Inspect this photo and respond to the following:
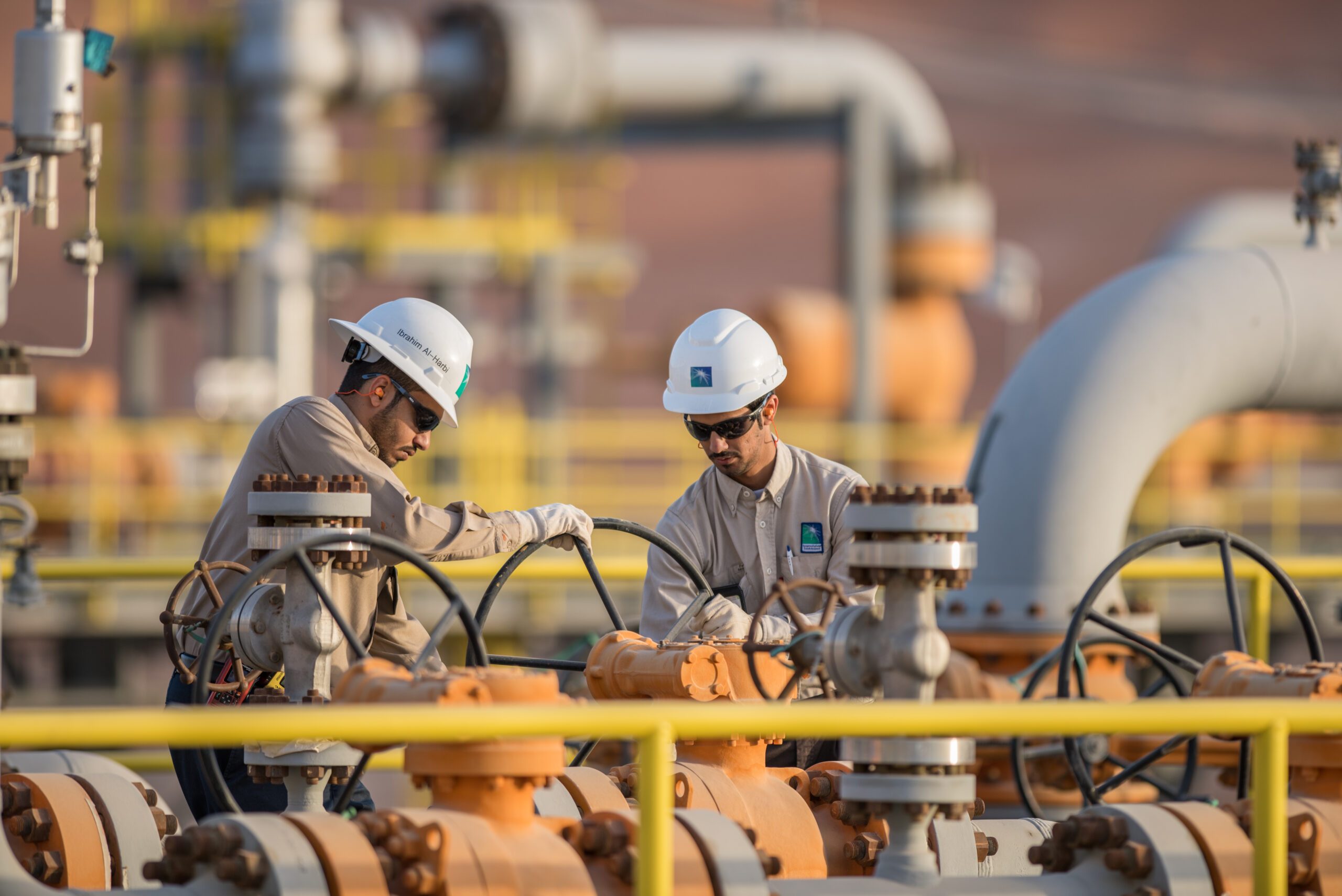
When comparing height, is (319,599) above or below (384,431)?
below

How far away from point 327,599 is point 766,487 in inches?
57.0

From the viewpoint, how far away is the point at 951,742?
3.21 metres

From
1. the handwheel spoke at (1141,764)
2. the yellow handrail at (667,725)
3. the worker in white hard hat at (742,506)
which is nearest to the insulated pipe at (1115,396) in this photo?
the worker in white hard hat at (742,506)

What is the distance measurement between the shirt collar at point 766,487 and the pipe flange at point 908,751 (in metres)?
1.37

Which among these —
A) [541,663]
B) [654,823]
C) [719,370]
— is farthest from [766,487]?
[654,823]

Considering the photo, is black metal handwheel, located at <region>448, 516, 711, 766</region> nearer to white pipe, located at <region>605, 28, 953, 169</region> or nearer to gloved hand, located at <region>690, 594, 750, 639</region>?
gloved hand, located at <region>690, 594, 750, 639</region>

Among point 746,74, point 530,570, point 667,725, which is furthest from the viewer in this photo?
point 746,74

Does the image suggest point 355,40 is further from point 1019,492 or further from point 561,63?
point 1019,492

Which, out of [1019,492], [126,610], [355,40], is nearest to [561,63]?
[355,40]

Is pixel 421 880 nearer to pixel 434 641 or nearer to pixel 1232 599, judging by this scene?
pixel 434 641

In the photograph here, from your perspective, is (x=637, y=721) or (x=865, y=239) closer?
(x=637, y=721)

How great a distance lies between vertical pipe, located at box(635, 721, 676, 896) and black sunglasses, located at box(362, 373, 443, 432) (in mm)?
1413

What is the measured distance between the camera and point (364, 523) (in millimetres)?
3684

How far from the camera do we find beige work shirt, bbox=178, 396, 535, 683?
12.5 feet
